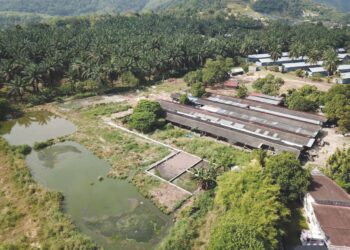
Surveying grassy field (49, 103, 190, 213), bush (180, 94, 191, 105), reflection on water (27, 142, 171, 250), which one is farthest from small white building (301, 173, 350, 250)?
bush (180, 94, 191, 105)

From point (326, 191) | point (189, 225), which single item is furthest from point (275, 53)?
point (189, 225)

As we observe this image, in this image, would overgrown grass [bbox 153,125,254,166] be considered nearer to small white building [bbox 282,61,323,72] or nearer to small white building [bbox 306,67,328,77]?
small white building [bbox 306,67,328,77]

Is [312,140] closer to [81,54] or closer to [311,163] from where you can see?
[311,163]

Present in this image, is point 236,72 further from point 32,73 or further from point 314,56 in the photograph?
point 32,73

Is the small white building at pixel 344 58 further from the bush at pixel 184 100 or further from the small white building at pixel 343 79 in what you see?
the bush at pixel 184 100

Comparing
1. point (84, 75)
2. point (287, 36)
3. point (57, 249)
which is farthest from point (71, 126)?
point (287, 36)

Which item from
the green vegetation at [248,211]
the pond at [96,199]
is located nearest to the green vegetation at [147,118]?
the pond at [96,199]
